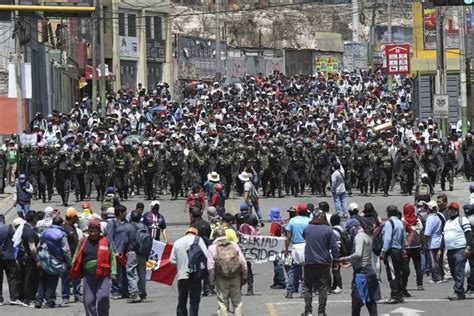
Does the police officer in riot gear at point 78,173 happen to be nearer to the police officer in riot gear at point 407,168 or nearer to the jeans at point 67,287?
the police officer in riot gear at point 407,168

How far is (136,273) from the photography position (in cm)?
2388

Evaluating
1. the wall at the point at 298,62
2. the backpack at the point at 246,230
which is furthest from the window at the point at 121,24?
the backpack at the point at 246,230

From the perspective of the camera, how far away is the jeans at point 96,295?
62.2ft

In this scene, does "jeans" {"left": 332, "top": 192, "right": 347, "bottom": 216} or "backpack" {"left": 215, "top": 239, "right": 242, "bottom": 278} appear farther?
"jeans" {"left": 332, "top": 192, "right": 347, "bottom": 216}

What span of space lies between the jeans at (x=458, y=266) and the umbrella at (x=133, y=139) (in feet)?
64.3

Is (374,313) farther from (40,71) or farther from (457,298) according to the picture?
(40,71)

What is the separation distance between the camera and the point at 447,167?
40.0 meters

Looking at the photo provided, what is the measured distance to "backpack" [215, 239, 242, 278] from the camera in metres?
18.8

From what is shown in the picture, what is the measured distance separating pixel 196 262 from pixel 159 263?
197 inches

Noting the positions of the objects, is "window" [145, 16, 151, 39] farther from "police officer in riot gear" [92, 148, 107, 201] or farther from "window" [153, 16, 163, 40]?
"police officer in riot gear" [92, 148, 107, 201]

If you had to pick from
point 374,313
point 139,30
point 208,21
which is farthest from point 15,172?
point 208,21

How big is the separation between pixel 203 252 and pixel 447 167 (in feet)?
70.9

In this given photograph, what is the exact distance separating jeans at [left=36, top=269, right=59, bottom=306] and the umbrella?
17695 mm

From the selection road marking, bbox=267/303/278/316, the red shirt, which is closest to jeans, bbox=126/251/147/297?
road marking, bbox=267/303/278/316
